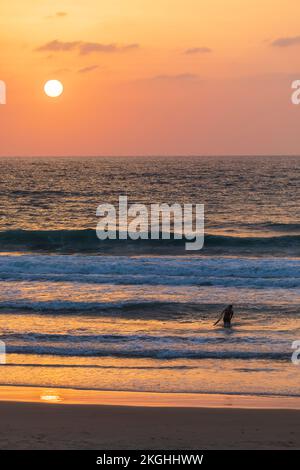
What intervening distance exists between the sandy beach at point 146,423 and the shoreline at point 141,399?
0.02m

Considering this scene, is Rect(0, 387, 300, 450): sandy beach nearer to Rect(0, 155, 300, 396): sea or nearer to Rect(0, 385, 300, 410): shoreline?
Rect(0, 385, 300, 410): shoreline

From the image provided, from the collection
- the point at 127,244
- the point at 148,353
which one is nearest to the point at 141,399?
the point at 148,353

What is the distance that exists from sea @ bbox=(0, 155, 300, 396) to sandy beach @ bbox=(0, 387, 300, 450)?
2.77 ft

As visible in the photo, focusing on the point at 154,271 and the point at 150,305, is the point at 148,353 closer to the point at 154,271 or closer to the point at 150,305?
the point at 150,305

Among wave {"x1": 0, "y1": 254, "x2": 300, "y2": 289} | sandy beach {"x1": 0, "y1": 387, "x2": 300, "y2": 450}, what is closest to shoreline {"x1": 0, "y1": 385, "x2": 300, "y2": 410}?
sandy beach {"x1": 0, "y1": 387, "x2": 300, "y2": 450}

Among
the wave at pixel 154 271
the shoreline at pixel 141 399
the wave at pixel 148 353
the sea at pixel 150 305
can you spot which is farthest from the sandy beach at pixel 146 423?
the wave at pixel 154 271

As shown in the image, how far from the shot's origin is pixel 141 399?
11.9m

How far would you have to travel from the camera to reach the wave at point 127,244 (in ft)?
114

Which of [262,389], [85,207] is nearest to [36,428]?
[262,389]

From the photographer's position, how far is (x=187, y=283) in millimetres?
25844

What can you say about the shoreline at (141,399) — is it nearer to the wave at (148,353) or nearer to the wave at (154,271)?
the wave at (148,353)

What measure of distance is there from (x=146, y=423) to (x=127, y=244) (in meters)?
26.3

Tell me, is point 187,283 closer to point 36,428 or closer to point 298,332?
point 298,332

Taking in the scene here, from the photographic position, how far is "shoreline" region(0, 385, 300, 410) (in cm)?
1148
